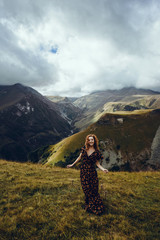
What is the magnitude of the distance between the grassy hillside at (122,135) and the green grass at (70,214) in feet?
294

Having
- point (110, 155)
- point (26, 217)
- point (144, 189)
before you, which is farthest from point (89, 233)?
point (110, 155)

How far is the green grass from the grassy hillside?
89.6m

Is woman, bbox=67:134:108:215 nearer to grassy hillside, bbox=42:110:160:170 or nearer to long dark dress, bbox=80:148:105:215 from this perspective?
long dark dress, bbox=80:148:105:215

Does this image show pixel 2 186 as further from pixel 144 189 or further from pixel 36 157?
pixel 36 157

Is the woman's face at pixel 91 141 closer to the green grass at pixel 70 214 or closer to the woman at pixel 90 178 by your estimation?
the woman at pixel 90 178

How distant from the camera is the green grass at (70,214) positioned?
443cm

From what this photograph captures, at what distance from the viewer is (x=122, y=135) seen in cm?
11319

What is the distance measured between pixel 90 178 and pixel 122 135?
114519 millimetres

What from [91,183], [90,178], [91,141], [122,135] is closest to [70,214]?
[91,183]

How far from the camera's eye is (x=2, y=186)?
802 centimetres

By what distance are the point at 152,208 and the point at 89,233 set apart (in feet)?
12.7

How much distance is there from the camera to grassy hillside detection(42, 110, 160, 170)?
335 feet

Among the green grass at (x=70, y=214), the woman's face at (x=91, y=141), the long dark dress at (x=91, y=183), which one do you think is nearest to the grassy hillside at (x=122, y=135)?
the green grass at (x=70, y=214)

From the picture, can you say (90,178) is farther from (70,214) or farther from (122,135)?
(122,135)
